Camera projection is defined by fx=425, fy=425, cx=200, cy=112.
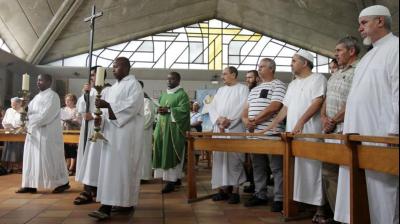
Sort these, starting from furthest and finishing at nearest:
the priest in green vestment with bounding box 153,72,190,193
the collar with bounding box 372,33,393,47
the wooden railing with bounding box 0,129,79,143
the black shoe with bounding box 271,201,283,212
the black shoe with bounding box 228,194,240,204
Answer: the wooden railing with bounding box 0,129,79,143 < the priest in green vestment with bounding box 153,72,190,193 < the black shoe with bounding box 228,194,240,204 < the black shoe with bounding box 271,201,283,212 < the collar with bounding box 372,33,393,47

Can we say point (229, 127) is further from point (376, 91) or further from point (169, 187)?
point (376, 91)

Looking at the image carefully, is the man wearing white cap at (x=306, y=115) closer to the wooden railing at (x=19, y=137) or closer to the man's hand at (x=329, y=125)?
the man's hand at (x=329, y=125)

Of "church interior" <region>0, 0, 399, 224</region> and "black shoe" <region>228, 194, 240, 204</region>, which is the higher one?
"church interior" <region>0, 0, 399, 224</region>

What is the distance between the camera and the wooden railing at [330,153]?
2260 millimetres

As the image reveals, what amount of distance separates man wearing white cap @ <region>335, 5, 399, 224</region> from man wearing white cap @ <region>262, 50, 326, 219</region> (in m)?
0.88

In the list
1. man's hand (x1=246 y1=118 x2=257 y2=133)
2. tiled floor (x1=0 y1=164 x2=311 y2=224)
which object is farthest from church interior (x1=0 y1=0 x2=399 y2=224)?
man's hand (x1=246 y1=118 x2=257 y2=133)

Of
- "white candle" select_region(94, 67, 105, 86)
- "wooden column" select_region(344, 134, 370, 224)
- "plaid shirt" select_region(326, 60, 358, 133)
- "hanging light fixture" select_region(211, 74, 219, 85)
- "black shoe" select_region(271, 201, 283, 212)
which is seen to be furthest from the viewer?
"hanging light fixture" select_region(211, 74, 219, 85)

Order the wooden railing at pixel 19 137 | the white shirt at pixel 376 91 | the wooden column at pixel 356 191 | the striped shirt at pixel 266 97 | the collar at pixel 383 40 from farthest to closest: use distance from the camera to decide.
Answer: the wooden railing at pixel 19 137 → the striped shirt at pixel 266 97 → the collar at pixel 383 40 → the white shirt at pixel 376 91 → the wooden column at pixel 356 191

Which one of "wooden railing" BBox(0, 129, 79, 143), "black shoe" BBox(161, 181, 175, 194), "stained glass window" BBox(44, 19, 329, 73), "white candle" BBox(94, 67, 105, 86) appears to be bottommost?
"black shoe" BBox(161, 181, 175, 194)

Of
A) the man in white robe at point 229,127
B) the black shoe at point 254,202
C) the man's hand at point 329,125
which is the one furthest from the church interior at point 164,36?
the man's hand at point 329,125

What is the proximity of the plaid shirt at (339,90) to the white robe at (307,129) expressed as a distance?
245 millimetres

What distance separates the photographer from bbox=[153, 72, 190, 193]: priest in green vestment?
5.80m

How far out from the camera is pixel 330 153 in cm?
299

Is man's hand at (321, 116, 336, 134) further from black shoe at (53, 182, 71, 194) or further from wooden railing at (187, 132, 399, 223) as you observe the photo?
black shoe at (53, 182, 71, 194)
